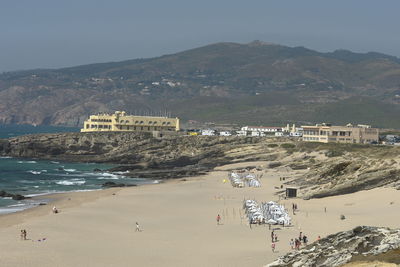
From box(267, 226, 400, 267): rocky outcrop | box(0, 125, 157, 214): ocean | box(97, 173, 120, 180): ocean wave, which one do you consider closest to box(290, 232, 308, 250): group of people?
box(267, 226, 400, 267): rocky outcrop

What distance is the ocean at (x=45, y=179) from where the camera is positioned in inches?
3477

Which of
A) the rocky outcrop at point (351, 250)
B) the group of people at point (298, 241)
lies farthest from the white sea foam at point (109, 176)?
the rocky outcrop at point (351, 250)

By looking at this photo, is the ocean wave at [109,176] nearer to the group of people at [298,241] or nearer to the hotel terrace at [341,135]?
the hotel terrace at [341,135]

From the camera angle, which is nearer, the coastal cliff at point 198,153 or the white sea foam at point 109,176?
the coastal cliff at point 198,153

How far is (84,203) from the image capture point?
77.9m

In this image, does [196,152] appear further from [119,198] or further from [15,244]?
[15,244]

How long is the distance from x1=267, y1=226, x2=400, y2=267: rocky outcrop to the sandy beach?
9.25 metres

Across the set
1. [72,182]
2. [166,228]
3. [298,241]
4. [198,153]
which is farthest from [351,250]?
[198,153]

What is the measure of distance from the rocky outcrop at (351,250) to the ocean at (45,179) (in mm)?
46801

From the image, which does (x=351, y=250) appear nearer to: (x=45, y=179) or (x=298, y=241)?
(x=298, y=241)

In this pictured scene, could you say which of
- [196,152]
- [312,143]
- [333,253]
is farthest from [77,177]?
[333,253]

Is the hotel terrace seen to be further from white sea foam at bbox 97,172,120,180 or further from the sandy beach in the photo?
the sandy beach

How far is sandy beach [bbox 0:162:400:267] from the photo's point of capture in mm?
45531

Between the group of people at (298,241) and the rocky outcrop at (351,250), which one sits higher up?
the rocky outcrop at (351,250)
